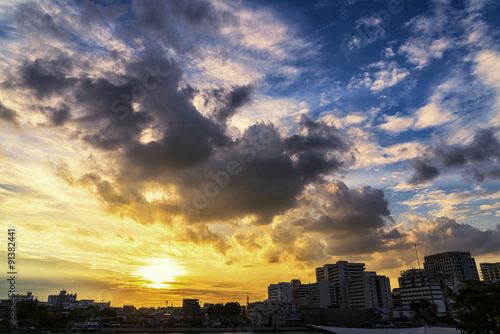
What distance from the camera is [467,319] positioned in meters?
25.9

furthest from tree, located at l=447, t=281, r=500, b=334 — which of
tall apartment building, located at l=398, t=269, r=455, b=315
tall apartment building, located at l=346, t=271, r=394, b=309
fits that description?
tall apartment building, located at l=346, t=271, r=394, b=309

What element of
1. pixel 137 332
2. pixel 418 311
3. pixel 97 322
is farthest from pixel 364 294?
pixel 97 322

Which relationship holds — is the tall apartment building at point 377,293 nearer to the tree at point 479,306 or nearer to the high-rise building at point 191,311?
the high-rise building at point 191,311

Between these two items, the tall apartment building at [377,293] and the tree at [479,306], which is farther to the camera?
the tall apartment building at [377,293]

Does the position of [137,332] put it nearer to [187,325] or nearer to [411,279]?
[187,325]

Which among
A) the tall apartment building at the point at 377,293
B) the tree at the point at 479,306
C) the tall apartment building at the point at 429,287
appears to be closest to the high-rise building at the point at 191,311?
the tall apartment building at the point at 377,293

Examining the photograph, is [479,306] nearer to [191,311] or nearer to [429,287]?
[191,311]

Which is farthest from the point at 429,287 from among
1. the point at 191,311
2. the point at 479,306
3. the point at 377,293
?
the point at 479,306

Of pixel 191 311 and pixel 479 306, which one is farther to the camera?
pixel 191 311

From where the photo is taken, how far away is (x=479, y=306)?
25.3 metres

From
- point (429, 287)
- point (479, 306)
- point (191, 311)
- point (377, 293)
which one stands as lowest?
point (191, 311)

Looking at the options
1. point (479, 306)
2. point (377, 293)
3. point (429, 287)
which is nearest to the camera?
point (479, 306)

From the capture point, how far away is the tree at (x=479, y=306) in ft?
80.5

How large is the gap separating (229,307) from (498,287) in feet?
560
